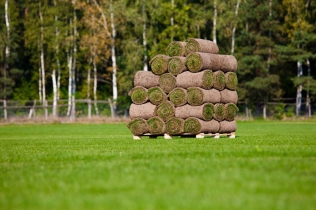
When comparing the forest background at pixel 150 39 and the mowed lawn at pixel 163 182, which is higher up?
the forest background at pixel 150 39

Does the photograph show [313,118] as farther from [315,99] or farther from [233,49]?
[233,49]

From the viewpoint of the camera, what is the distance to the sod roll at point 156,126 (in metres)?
25.9

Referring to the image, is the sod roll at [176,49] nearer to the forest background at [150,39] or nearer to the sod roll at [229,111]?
the sod roll at [229,111]

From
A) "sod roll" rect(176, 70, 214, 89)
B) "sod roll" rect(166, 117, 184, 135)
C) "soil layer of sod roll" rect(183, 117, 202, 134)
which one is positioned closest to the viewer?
"soil layer of sod roll" rect(183, 117, 202, 134)

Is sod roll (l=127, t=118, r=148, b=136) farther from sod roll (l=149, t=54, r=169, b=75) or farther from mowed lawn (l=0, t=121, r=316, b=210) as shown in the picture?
mowed lawn (l=0, t=121, r=316, b=210)

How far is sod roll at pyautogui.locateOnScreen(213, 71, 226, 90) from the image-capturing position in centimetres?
2628

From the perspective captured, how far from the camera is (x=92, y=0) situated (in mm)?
62781

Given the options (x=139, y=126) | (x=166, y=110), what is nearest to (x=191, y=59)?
(x=166, y=110)

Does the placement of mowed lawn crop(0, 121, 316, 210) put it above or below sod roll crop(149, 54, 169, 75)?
below

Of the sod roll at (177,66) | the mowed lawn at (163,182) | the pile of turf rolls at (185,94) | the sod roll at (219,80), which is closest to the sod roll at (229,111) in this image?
the pile of turf rolls at (185,94)

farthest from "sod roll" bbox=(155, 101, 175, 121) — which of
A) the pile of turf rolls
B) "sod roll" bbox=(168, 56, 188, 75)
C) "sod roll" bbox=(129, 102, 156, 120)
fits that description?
"sod roll" bbox=(168, 56, 188, 75)

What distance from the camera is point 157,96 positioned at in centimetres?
2614

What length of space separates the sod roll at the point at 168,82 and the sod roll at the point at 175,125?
1140mm

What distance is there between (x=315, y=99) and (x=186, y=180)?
51793mm
